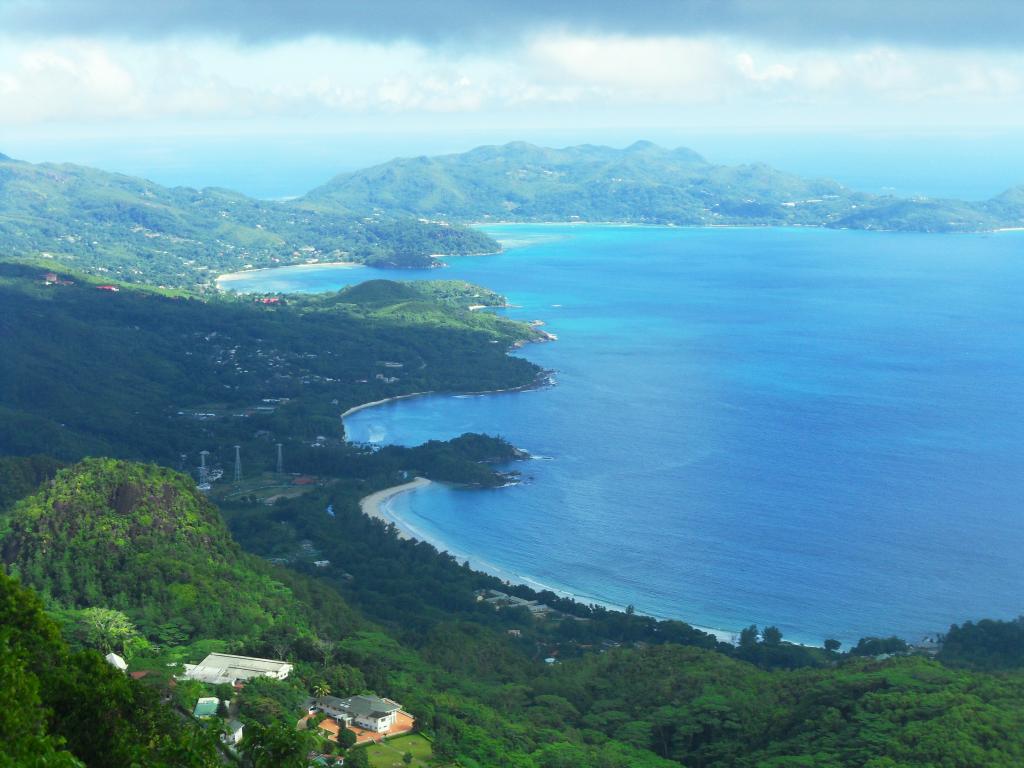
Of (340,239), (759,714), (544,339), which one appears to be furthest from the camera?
(340,239)

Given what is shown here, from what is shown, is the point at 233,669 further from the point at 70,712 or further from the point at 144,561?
the point at 70,712

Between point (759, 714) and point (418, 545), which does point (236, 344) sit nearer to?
point (418, 545)

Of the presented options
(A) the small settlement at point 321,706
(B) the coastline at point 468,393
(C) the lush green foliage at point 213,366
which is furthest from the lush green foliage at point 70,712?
(B) the coastline at point 468,393

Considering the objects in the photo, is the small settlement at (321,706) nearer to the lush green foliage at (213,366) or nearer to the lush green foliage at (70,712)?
the lush green foliage at (70,712)

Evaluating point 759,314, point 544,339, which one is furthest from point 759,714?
point 759,314

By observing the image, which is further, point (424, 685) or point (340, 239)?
point (340, 239)
